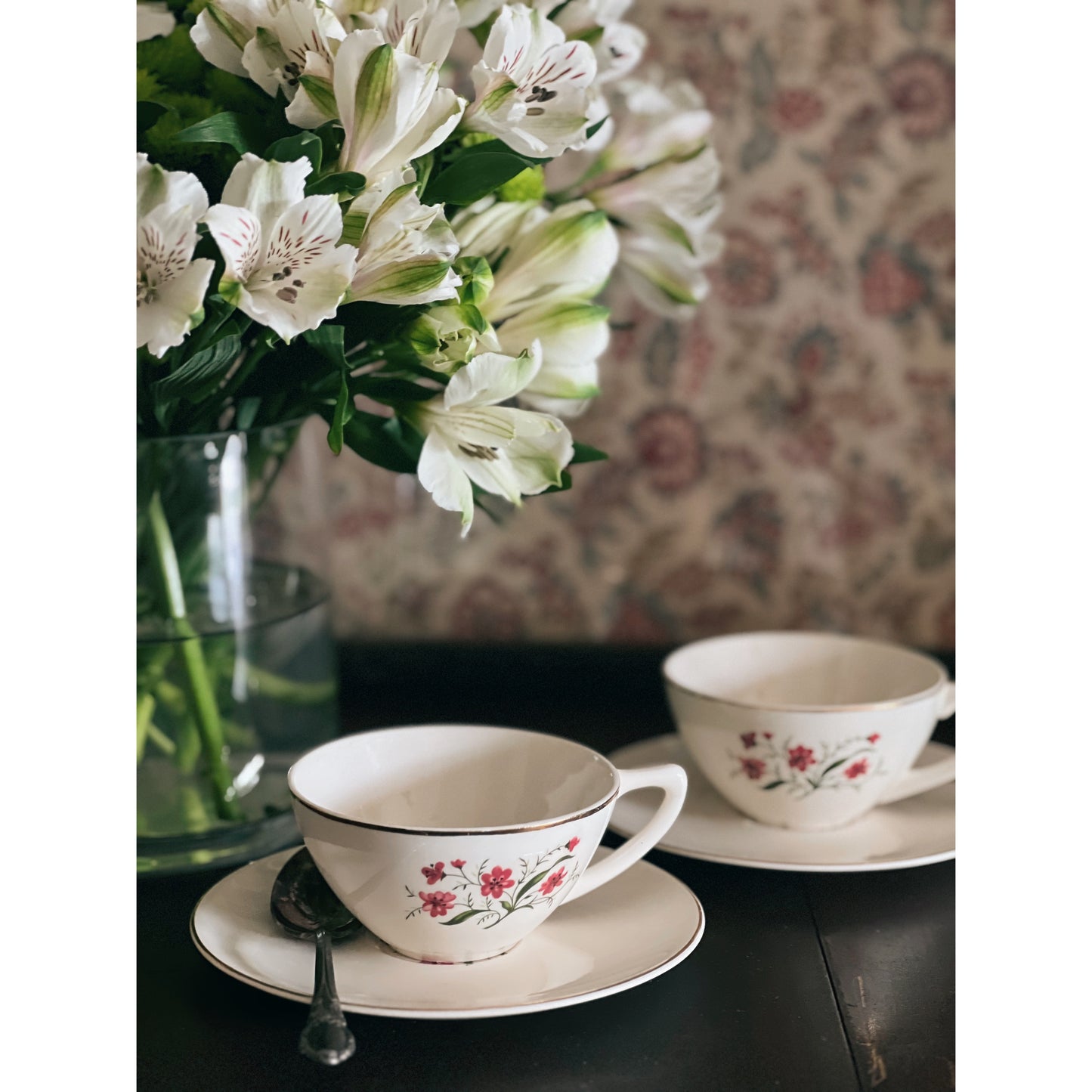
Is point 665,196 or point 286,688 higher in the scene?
point 665,196

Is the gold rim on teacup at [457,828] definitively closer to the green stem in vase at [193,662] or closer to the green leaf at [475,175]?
the green stem in vase at [193,662]

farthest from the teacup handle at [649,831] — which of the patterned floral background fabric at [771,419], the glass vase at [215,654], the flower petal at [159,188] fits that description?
the patterned floral background fabric at [771,419]

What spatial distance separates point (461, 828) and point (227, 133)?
31cm

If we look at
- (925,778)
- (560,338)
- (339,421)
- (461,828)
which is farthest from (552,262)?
(925,778)

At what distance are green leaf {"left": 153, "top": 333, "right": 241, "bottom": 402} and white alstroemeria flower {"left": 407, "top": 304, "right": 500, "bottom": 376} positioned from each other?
79 mm

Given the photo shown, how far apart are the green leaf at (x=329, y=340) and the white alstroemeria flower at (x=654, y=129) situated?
263 mm

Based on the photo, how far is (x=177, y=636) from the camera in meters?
0.64

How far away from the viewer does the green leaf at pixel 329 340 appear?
1.70 feet

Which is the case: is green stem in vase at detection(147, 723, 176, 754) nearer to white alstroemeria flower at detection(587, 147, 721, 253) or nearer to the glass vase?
the glass vase

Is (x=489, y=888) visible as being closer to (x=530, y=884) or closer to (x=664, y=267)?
(x=530, y=884)

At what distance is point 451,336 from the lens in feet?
1.73

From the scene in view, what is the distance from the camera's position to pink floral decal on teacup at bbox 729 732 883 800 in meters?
0.66

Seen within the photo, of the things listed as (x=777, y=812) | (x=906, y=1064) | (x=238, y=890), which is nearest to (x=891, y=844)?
(x=777, y=812)
